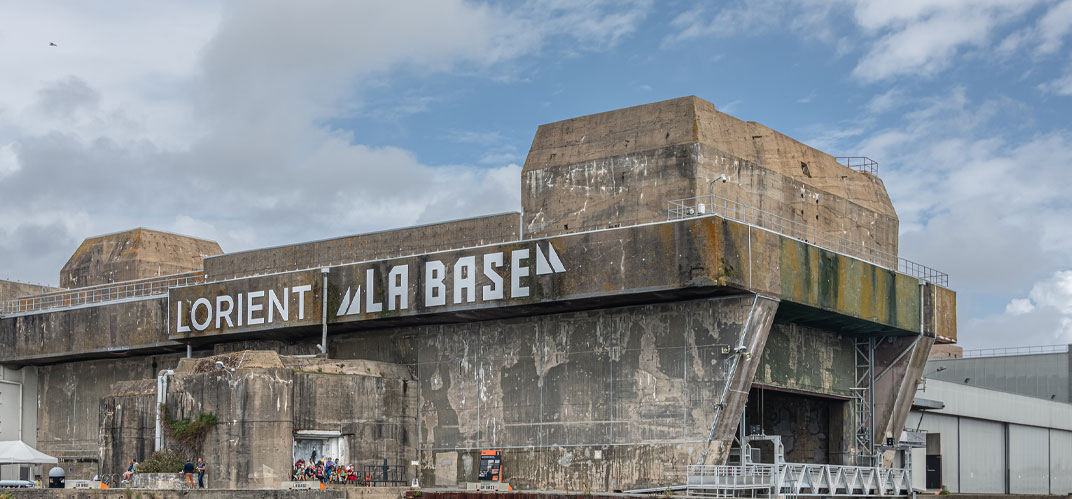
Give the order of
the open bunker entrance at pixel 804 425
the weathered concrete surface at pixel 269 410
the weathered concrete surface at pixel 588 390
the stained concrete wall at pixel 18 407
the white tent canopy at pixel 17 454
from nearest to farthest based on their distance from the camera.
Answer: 1. the weathered concrete surface at pixel 588 390
2. the weathered concrete surface at pixel 269 410
3. the white tent canopy at pixel 17 454
4. the open bunker entrance at pixel 804 425
5. the stained concrete wall at pixel 18 407

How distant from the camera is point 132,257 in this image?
6619 cm

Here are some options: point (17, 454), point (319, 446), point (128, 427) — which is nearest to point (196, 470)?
point (319, 446)

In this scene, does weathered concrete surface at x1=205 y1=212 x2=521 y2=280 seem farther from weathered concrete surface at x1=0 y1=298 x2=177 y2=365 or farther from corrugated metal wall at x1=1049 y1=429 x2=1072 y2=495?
corrugated metal wall at x1=1049 y1=429 x2=1072 y2=495

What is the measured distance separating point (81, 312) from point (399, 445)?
1921 centimetres

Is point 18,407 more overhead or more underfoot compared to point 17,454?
more overhead

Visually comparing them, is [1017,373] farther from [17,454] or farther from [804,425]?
[17,454]

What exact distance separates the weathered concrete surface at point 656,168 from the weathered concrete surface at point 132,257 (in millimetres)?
27784

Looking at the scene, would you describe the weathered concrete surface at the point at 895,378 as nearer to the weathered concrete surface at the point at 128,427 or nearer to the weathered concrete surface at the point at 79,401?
the weathered concrete surface at the point at 128,427

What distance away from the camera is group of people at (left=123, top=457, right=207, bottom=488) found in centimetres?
4156

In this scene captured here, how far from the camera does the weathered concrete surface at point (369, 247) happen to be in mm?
47875

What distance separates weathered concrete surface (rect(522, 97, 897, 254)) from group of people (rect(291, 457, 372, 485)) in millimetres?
10684

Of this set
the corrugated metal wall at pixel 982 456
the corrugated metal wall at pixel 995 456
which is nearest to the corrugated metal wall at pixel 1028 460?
the corrugated metal wall at pixel 995 456

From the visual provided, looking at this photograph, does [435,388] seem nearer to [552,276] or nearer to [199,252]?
[552,276]

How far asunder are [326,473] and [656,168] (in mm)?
15444
